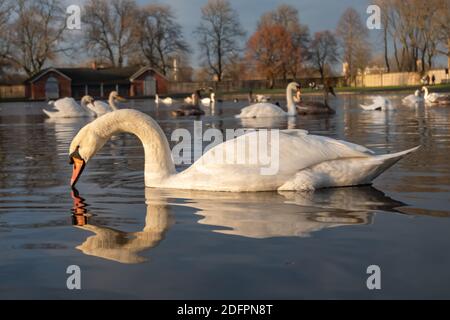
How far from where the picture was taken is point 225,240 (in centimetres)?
466

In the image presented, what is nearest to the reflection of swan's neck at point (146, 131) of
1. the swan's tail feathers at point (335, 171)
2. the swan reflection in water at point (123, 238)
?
the swan reflection in water at point (123, 238)

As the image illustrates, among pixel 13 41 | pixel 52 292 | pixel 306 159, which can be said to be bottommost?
pixel 52 292

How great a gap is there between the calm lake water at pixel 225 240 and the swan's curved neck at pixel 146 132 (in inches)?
9.3

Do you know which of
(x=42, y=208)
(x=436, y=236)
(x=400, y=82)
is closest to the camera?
(x=436, y=236)

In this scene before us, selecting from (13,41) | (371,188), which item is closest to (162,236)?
(371,188)

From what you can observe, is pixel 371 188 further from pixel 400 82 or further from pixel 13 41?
pixel 13 41

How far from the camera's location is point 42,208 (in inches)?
247

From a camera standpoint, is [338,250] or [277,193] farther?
[277,193]

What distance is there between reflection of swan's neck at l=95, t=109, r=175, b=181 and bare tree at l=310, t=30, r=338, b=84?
103789mm

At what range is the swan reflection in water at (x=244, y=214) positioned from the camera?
185 inches

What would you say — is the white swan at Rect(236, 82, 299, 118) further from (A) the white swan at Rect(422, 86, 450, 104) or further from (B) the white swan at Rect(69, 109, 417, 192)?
(B) the white swan at Rect(69, 109, 417, 192)

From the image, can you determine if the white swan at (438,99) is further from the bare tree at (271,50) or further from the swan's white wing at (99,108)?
the bare tree at (271,50)

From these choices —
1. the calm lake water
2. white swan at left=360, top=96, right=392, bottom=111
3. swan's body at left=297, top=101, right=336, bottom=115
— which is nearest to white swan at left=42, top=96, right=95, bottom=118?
swan's body at left=297, top=101, right=336, bottom=115
